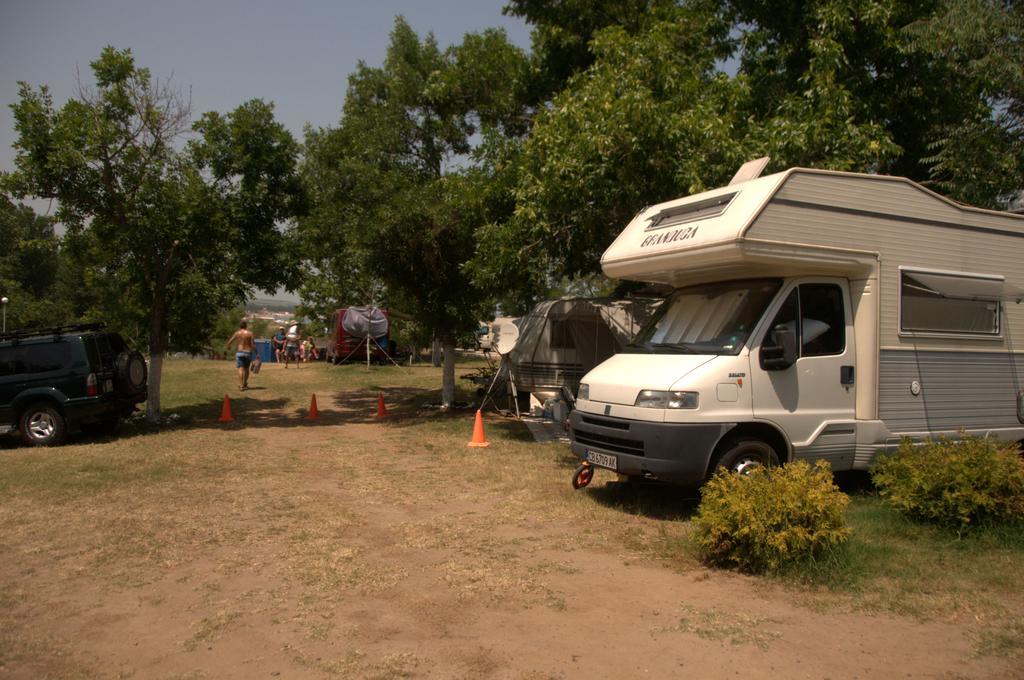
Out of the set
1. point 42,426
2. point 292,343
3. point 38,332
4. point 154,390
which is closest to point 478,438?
point 154,390

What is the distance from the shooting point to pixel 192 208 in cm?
1284

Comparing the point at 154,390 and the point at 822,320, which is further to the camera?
the point at 154,390

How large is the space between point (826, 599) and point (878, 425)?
299 centimetres

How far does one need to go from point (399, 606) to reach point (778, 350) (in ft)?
13.2

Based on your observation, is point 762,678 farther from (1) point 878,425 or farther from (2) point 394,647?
(1) point 878,425

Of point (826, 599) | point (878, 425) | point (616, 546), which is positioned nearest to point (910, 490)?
point (878, 425)

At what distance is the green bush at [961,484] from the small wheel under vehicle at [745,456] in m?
1.02

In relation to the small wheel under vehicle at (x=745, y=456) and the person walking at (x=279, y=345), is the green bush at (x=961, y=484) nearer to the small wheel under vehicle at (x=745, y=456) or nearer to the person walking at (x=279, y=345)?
the small wheel under vehicle at (x=745, y=456)

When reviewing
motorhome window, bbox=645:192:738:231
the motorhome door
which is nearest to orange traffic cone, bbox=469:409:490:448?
motorhome window, bbox=645:192:738:231

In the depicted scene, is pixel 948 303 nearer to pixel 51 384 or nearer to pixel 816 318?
pixel 816 318

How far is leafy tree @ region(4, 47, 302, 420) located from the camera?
1244cm

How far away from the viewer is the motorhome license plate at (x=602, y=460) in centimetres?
711

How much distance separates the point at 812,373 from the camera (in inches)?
282

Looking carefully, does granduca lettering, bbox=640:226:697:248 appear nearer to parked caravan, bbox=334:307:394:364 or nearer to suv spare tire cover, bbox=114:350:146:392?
suv spare tire cover, bbox=114:350:146:392
